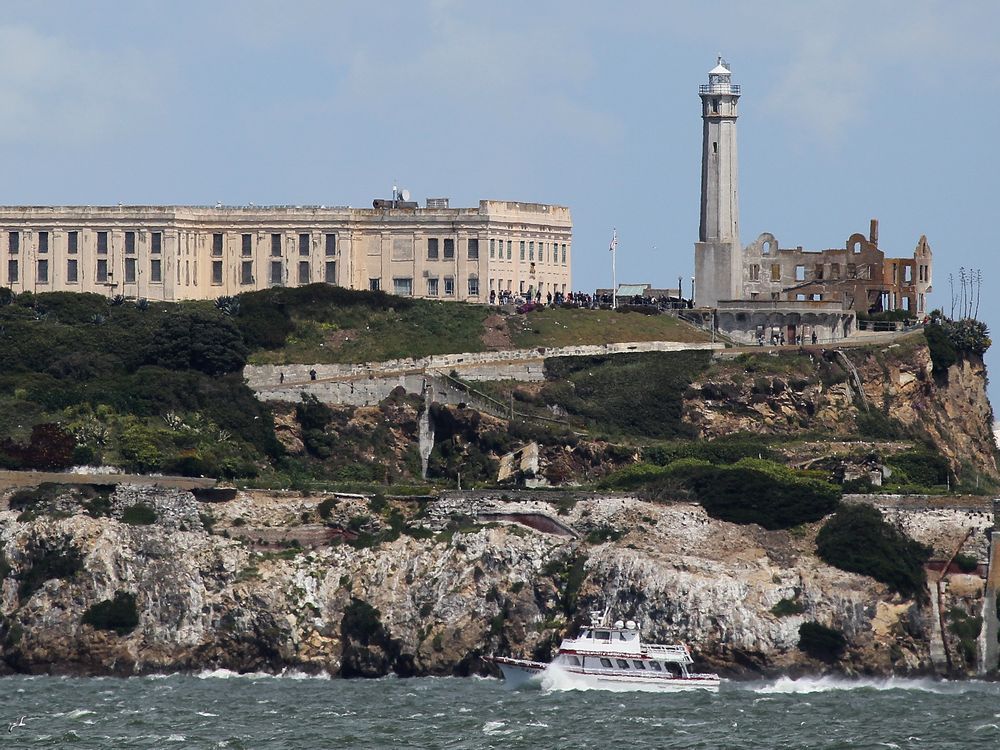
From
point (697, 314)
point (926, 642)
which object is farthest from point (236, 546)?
point (697, 314)

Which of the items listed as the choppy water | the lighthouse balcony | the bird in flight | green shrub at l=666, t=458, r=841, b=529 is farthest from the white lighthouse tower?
the bird in flight

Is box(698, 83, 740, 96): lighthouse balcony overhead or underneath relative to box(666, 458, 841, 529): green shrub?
overhead

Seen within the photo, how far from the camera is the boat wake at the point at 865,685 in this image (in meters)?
119

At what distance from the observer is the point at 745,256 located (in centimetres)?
17362

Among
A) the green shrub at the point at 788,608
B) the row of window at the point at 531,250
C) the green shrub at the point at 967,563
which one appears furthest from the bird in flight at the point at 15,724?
the row of window at the point at 531,250

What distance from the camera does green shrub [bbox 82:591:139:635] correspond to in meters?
124

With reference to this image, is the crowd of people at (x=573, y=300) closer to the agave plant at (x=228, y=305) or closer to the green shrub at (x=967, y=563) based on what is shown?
the agave plant at (x=228, y=305)

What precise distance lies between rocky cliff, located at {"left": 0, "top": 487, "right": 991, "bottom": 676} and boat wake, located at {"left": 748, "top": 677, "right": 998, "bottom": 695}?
82 cm

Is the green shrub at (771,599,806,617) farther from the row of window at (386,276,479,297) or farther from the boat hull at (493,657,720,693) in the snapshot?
the row of window at (386,276,479,297)

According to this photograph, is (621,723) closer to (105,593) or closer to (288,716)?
(288,716)

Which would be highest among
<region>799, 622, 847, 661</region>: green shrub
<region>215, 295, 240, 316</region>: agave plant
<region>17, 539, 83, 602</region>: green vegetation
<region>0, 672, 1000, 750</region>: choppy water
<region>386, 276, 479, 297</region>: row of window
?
<region>386, 276, 479, 297</region>: row of window

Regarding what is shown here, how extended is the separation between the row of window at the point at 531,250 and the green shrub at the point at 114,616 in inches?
1823

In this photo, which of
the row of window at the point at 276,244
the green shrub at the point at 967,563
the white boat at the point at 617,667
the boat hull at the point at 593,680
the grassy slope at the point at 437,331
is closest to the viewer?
the boat hull at the point at 593,680

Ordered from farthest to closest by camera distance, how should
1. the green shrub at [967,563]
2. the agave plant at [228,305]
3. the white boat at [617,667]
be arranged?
the agave plant at [228,305]
the green shrub at [967,563]
the white boat at [617,667]
